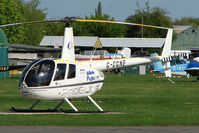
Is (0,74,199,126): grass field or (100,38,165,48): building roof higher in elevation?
(100,38,165,48): building roof

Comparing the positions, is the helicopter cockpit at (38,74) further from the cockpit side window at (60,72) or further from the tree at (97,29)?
the tree at (97,29)

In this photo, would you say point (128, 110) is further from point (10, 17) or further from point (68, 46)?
point (10, 17)

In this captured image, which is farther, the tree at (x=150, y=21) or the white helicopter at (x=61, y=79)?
the tree at (x=150, y=21)

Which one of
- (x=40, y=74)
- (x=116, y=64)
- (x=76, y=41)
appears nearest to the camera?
(x=40, y=74)

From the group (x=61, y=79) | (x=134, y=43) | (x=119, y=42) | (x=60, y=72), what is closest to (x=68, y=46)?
(x=60, y=72)

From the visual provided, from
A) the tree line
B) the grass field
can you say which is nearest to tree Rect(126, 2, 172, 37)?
the tree line

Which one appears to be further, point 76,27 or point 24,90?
point 76,27

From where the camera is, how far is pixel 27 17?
144 meters

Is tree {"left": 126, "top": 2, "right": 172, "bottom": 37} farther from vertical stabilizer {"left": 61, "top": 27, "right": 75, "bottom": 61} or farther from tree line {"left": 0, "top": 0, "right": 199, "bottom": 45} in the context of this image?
vertical stabilizer {"left": 61, "top": 27, "right": 75, "bottom": 61}

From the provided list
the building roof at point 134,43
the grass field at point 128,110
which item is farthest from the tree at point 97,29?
the grass field at point 128,110

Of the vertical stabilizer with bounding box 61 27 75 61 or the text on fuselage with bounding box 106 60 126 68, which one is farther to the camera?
the text on fuselage with bounding box 106 60 126 68

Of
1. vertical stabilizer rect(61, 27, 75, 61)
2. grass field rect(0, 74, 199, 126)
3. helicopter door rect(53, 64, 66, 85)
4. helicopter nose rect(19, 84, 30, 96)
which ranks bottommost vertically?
grass field rect(0, 74, 199, 126)

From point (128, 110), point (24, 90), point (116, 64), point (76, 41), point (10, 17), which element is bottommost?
point (128, 110)
